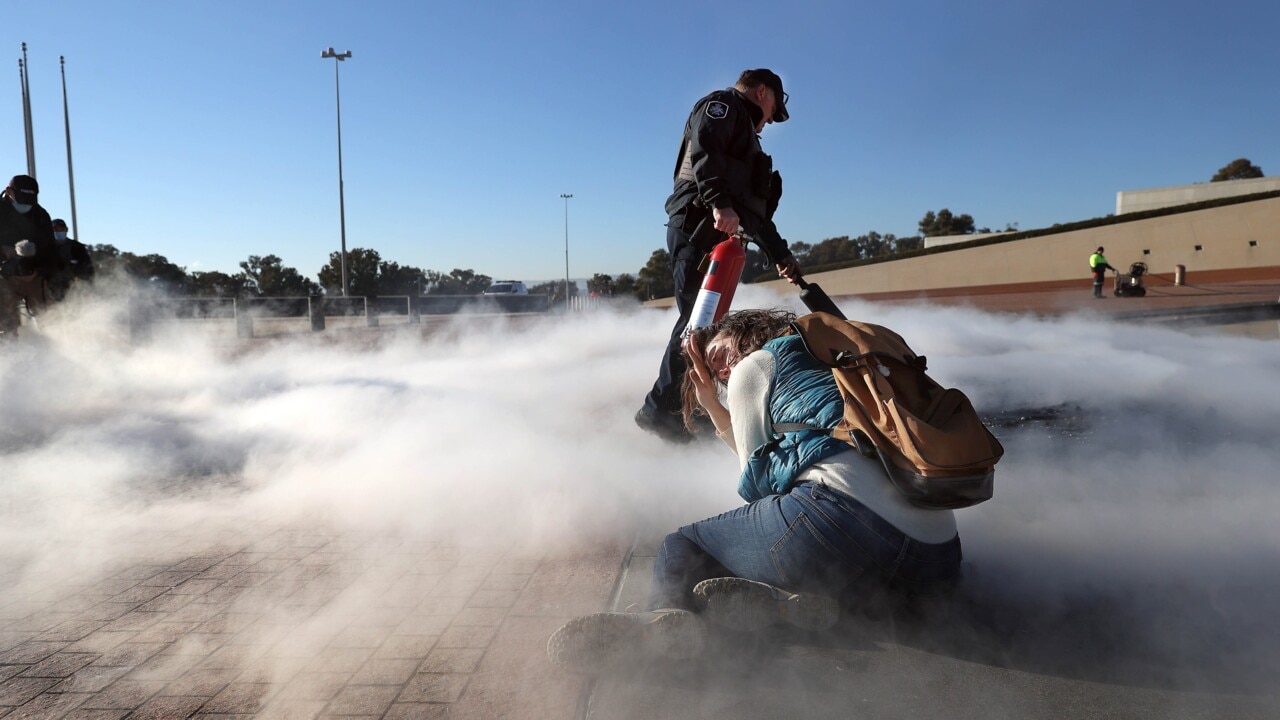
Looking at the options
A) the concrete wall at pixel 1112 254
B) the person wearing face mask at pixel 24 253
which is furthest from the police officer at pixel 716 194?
the concrete wall at pixel 1112 254

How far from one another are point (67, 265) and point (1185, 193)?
42534mm

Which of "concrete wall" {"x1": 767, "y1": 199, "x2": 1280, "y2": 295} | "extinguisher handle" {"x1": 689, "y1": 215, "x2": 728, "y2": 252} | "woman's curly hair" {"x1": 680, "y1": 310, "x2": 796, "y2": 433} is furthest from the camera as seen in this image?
"concrete wall" {"x1": 767, "y1": 199, "x2": 1280, "y2": 295}

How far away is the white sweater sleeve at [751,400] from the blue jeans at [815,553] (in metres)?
0.19

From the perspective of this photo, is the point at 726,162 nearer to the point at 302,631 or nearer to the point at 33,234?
the point at 302,631

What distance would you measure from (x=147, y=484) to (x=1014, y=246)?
31.7 metres

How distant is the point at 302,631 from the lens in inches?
88.8

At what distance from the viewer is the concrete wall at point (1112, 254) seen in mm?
26000

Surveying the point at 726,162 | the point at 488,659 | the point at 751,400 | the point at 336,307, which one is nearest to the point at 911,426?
the point at 751,400

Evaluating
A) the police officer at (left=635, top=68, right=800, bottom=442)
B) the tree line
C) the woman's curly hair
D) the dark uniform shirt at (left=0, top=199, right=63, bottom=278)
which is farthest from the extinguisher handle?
the tree line

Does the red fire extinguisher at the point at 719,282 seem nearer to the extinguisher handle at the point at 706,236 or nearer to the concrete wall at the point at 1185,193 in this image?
the extinguisher handle at the point at 706,236

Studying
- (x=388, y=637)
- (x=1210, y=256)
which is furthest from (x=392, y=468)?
(x=1210, y=256)

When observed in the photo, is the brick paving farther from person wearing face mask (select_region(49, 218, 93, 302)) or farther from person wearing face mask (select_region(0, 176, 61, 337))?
person wearing face mask (select_region(49, 218, 93, 302))

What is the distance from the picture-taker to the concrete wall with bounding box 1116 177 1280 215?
35.1 metres

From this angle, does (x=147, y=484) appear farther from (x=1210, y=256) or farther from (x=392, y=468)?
(x=1210, y=256)
